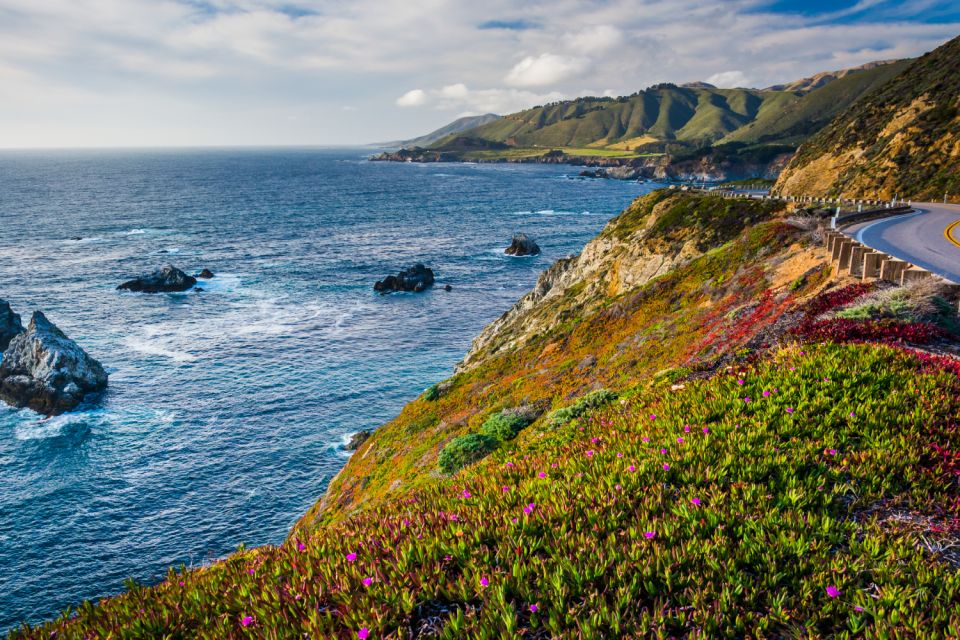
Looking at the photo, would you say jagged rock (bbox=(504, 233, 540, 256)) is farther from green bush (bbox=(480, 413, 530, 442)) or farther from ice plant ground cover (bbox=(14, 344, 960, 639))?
ice plant ground cover (bbox=(14, 344, 960, 639))

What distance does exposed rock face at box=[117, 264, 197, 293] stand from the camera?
71.2 meters

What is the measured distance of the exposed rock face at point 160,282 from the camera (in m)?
71.2

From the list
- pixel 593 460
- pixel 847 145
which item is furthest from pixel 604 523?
pixel 847 145

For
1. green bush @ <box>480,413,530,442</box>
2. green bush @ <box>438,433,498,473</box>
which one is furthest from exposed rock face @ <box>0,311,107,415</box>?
green bush @ <box>438,433,498,473</box>

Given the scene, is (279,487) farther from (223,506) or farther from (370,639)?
(370,639)

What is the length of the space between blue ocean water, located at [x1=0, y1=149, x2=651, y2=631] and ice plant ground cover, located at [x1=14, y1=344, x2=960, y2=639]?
1762 cm

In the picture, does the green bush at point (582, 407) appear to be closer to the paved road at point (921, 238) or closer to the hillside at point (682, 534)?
the hillside at point (682, 534)

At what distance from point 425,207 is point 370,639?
482 ft

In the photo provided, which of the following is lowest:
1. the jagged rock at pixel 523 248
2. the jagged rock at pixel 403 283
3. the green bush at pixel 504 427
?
the jagged rock at pixel 403 283

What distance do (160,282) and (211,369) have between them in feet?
98.1

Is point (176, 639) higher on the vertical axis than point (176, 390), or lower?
higher

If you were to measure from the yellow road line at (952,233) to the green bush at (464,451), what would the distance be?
25837 mm

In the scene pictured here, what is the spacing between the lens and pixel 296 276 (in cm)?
7994

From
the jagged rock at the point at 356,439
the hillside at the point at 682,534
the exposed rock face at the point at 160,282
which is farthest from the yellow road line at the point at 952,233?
the exposed rock face at the point at 160,282
